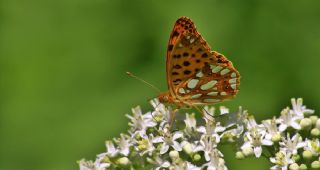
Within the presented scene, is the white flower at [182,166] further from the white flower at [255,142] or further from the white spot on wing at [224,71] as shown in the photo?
the white spot on wing at [224,71]

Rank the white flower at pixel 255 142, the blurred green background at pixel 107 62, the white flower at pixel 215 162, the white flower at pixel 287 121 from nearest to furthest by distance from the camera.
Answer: the white flower at pixel 215 162, the white flower at pixel 255 142, the white flower at pixel 287 121, the blurred green background at pixel 107 62

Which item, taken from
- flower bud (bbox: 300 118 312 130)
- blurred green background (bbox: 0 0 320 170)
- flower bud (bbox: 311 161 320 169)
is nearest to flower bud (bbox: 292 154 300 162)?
flower bud (bbox: 311 161 320 169)

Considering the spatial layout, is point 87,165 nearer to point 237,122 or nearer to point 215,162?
point 215,162

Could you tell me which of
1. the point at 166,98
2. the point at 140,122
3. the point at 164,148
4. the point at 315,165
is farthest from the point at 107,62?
the point at 315,165

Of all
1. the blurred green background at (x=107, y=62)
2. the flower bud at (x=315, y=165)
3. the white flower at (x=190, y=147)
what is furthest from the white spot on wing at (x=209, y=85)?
the blurred green background at (x=107, y=62)

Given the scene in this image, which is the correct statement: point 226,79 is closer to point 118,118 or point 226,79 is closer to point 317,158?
point 317,158

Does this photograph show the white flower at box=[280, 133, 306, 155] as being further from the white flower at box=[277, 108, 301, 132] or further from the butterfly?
the butterfly

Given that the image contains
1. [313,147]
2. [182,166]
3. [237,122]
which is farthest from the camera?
[237,122]
